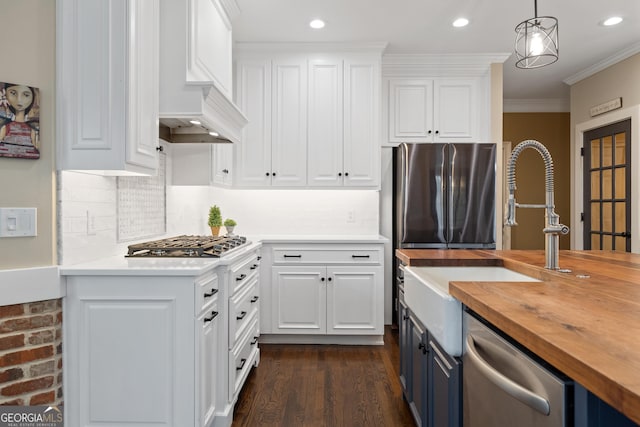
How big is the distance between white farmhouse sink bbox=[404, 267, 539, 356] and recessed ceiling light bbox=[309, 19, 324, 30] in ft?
7.52

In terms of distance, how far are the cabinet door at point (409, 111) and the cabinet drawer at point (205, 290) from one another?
259 cm

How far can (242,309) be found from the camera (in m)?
2.42

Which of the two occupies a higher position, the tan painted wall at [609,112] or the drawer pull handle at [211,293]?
the tan painted wall at [609,112]

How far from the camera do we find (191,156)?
2.92 meters

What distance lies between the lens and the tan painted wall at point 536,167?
18.0 ft

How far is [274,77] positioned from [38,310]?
9.03ft

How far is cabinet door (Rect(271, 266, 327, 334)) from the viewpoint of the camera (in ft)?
10.9

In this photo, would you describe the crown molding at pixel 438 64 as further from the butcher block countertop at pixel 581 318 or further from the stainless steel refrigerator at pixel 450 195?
the butcher block countertop at pixel 581 318

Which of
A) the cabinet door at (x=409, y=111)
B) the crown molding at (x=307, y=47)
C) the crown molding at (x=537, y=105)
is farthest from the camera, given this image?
the crown molding at (x=537, y=105)

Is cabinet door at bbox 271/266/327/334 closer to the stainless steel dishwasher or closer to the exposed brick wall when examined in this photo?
the exposed brick wall

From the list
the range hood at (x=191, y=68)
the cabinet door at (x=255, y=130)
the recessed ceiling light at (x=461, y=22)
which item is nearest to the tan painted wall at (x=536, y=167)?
the recessed ceiling light at (x=461, y=22)

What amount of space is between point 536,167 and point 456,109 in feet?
7.90

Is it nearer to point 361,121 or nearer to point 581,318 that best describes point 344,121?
point 361,121

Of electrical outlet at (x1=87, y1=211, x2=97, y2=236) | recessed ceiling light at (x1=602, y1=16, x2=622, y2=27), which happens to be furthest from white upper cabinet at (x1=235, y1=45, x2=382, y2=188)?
recessed ceiling light at (x1=602, y1=16, x2=622, y2=27)
